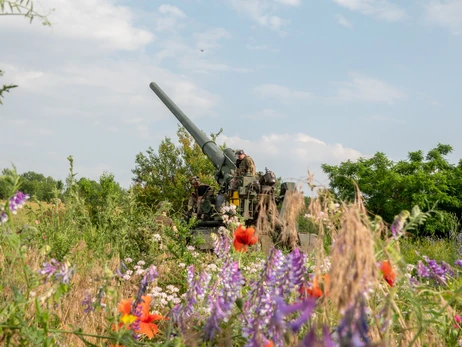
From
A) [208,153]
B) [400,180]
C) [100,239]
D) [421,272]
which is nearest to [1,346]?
[421,272]

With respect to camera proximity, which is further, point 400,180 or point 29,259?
point 400,180

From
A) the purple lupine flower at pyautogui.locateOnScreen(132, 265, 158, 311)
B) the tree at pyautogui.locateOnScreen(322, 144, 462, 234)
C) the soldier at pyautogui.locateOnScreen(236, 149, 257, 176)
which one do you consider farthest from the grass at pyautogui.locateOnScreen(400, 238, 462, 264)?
the tree at pyautogui.locateOnScreen(322, 144, 462, 234)

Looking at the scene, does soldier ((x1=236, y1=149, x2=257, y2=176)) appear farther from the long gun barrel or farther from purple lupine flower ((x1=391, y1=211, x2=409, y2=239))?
purple lupine flower ((x1=391, y1=211, x2=409, y2=239))

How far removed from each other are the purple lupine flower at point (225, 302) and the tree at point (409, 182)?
82.4 feet

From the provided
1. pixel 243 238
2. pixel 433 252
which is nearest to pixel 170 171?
pixel 433 252

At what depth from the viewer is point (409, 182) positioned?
29.0 meters

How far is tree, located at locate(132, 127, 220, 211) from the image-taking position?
1950 cm

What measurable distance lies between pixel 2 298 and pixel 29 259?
121cm

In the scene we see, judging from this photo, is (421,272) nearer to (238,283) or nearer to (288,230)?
(238,283)

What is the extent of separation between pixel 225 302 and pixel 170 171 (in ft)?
64.3

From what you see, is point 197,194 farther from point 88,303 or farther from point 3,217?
point 3,217

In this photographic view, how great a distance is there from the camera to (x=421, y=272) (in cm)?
254

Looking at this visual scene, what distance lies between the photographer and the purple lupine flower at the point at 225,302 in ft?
4.99

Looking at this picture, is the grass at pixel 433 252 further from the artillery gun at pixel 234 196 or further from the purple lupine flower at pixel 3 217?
the purple lupine flower at pixel 3 217
